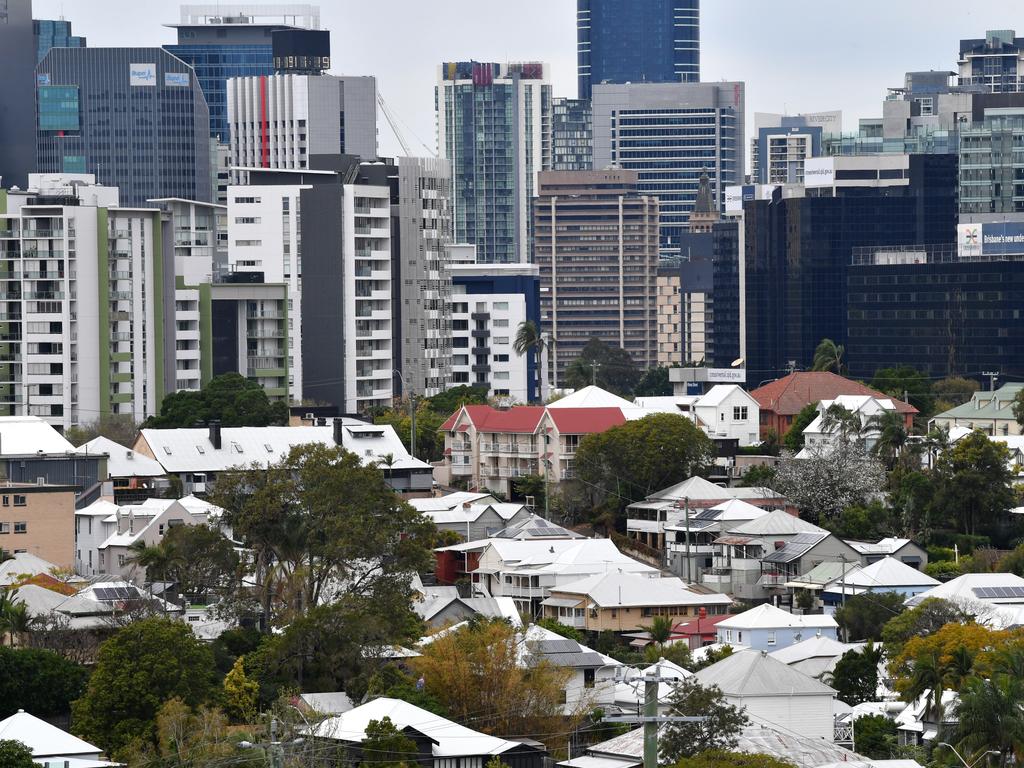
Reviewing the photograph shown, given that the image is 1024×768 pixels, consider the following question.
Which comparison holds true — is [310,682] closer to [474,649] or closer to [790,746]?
[474,649]

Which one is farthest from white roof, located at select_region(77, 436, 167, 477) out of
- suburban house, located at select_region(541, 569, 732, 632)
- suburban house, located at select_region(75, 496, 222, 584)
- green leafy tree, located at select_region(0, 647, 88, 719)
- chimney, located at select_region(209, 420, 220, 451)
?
green leafy tree, located at select_region(0, 647, 88, 719)

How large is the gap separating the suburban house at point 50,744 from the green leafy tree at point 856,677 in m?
25.6

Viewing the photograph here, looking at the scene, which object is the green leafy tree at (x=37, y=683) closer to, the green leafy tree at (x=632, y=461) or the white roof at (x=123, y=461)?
the white roof at (x=123, y=461)

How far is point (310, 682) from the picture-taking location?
73.4 m

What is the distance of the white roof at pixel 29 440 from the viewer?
121 m

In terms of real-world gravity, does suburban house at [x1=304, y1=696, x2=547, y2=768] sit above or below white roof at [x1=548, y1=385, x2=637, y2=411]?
below

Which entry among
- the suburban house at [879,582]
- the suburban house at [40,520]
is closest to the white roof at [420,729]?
the suburban house at [879,582]

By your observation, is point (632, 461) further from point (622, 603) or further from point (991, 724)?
point (991, 724)

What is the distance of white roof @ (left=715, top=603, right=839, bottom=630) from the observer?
86.2 m

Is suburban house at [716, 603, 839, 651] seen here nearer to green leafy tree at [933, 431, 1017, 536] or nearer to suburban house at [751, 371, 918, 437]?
green leafy tree at [933, 431, 1017, 536]

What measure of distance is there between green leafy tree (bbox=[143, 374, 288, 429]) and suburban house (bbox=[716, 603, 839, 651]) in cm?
5801

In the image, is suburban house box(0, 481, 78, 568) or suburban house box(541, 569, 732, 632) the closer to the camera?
suburban house box(541, 569, 732, 632)

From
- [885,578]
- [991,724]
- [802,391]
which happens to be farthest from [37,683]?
[802,391]

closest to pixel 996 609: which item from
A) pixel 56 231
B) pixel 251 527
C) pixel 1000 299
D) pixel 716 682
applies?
pixel 716 682
